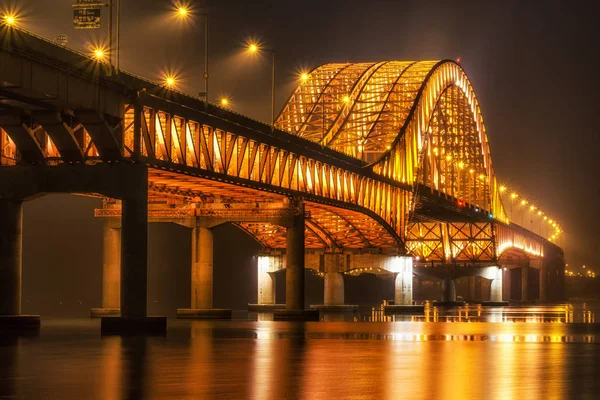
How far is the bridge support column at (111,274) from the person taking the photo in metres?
92.9

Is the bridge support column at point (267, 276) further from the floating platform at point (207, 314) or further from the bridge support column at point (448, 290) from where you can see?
the bridge support column at point (448, 290)

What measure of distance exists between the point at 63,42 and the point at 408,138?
294 ft

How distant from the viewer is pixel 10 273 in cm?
6469

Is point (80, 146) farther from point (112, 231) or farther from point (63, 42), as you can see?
point (112, 231)

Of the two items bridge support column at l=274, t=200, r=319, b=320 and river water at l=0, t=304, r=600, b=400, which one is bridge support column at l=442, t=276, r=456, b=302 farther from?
river water at l=0, t=304, r=600, b=400

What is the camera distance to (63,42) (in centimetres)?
6419

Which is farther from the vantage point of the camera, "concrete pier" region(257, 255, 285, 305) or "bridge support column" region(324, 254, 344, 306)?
"bridge support column" region(324, 254, 344, 306)

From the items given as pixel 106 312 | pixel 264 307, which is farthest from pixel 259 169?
pixel 264 307

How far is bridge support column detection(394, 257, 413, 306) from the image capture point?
5837 inches

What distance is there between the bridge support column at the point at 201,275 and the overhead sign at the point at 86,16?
132ft

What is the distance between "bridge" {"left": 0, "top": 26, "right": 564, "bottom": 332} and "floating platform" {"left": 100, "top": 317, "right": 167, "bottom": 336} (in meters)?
0.37

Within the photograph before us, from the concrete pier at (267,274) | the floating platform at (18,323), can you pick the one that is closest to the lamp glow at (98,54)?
the floating platform at (18,323)

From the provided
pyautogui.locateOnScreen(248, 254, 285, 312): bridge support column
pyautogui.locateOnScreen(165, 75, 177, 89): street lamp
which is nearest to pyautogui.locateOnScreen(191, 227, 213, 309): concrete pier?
pyautogui.locateOnScreen(165, 75, 177, 89): street lamp

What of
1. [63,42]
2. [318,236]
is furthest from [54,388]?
[318,236]
